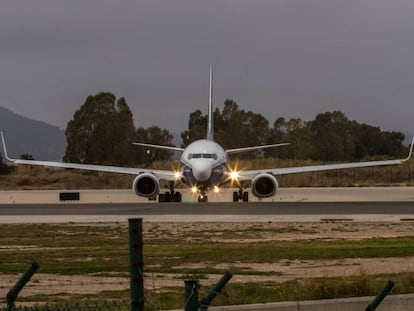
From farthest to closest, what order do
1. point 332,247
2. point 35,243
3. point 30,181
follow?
1. point 30,181
2. point 35,243
3. point 332,247

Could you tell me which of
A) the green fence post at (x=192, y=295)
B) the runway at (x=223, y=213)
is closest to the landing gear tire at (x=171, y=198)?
the runway at (x=223, y=213)

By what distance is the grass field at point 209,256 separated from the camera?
1368 centimetres

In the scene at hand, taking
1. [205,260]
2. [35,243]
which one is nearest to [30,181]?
[35,243]

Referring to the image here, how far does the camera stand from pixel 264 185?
5222 cm

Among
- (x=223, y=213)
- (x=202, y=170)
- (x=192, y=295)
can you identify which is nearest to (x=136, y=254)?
(x=192, y=295)

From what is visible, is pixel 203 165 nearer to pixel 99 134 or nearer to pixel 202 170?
pixel 202 170

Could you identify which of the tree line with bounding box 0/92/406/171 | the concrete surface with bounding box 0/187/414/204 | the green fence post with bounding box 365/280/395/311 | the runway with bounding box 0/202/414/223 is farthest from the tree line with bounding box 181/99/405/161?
the green fence post with bounding box 365/280/395/311

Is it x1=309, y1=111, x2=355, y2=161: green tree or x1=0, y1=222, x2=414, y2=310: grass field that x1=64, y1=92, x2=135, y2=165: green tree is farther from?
x1=0, y1=222, x2=414, y2=310: grass field

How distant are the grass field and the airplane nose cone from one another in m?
18.4

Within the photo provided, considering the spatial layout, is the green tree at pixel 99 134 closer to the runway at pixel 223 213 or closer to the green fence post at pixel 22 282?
the runway at pixel 223 213

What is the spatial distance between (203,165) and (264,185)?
12.1 feet

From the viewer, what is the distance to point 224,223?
33.4 m

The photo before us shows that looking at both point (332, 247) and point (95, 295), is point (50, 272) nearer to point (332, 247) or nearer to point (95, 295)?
point (95, 295)

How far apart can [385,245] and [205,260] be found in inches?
229
